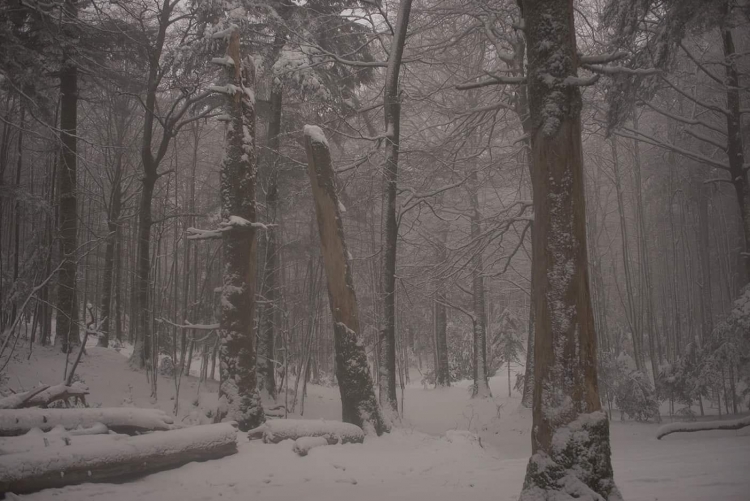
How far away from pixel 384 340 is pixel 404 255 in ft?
31.9

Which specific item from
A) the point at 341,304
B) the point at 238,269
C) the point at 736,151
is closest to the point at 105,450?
the point at 238,269

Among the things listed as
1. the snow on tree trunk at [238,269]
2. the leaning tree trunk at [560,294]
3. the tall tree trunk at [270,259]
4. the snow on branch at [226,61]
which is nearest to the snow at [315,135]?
the snow on tree trunk at [238,269]

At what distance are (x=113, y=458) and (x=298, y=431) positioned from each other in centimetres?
261

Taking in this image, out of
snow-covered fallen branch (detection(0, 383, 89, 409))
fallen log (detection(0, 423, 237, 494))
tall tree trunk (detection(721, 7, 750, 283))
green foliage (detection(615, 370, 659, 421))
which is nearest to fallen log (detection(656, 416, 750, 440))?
tall tree trunk (detection(721, 7, 750, 283))

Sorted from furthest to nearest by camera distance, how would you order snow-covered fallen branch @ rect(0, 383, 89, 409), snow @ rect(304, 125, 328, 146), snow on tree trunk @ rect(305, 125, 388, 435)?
1. snow @ rect(304, 125, 328, 146)
2. snow on tree trunk @ rect(305, 125, 388, 435)
3. snow-covered fallen branch @ rect(0, 383, 89, 409)

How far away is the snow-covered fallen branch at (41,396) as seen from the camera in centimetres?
568

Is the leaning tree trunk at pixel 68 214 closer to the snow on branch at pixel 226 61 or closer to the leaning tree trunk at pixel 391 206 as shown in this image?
the snow on branch at pixel 226 61

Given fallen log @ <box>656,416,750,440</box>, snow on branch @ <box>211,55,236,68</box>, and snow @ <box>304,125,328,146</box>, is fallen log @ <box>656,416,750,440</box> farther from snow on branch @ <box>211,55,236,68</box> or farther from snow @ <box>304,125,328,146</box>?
snow on branch @ <box>211,55,236,68</box>

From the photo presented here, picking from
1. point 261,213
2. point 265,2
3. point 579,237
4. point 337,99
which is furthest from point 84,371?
point 579,237

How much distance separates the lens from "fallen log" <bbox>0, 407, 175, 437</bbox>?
4.94 meters

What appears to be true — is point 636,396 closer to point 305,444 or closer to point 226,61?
point 305,444

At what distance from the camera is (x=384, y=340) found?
34.2ft

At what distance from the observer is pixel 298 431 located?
6.77 m

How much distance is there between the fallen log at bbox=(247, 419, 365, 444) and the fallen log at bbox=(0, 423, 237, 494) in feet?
2.44
